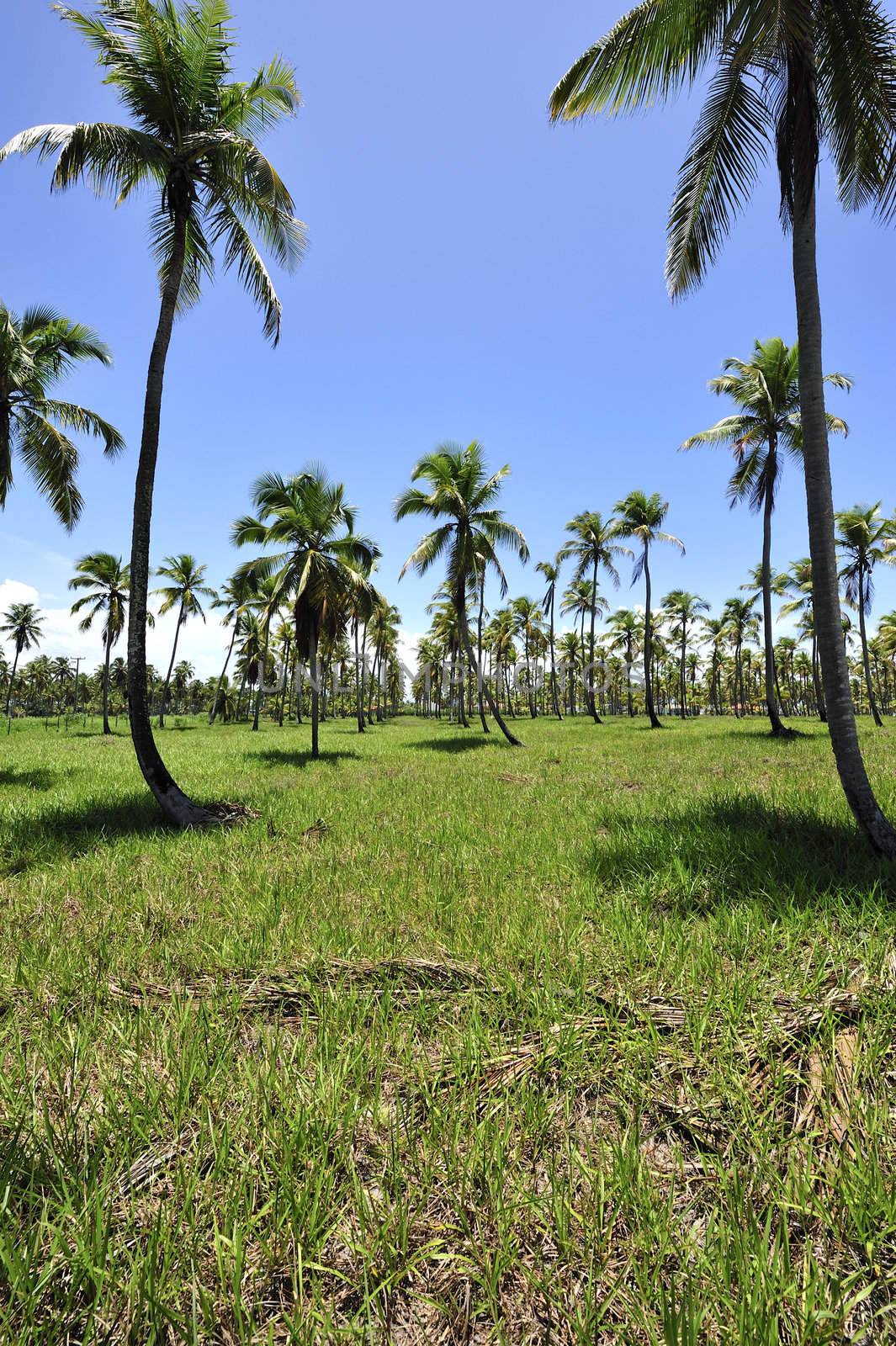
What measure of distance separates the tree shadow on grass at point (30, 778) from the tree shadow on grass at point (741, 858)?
459 inches

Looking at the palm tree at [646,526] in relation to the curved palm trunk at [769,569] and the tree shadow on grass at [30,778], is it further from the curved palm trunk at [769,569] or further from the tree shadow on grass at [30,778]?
the tree shadow on grass at [30,778]

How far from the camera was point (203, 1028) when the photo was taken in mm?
2744

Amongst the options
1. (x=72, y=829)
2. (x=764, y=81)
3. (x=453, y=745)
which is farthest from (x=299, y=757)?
(x=764, y=81)

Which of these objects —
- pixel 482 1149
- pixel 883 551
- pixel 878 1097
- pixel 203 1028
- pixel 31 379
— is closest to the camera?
pixel 482 1149

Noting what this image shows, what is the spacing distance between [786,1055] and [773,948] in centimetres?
103

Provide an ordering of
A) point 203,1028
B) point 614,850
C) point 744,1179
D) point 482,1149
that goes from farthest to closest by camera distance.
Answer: point 614,850 → point 203,1028 → point 482,1149 → point 744,1179

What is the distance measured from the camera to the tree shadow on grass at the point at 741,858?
4.18m

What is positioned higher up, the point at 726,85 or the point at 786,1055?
the point at 726,85

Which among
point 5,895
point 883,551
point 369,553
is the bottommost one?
point 5,895

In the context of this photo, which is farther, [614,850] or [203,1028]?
[614,850]

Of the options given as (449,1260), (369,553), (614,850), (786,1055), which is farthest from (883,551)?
Answer: (449,1260)

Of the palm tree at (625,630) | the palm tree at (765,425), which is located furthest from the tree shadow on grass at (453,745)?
the palm tree at (625,630)

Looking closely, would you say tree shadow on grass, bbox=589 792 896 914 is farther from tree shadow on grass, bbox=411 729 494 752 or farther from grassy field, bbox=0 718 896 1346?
tree shadow on grass, bbox=411 729 494 752

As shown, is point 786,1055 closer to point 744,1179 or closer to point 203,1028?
point 744,1179
